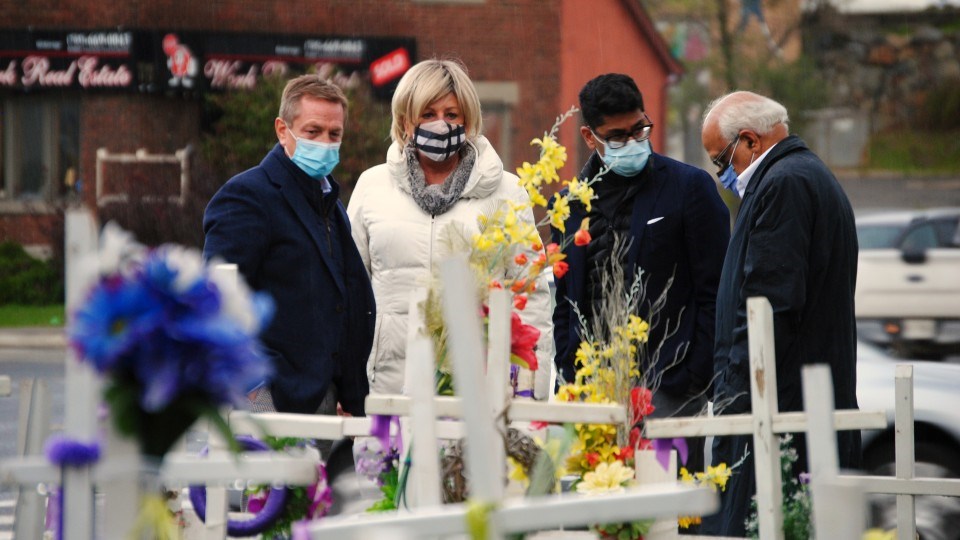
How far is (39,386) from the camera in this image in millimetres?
3789

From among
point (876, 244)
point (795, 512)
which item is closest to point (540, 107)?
point (876, 244)

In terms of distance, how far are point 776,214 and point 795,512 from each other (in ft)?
4.04

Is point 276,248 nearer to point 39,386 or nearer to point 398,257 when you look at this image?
point 398,257

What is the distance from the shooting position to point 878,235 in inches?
570

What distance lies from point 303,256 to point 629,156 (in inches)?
44.6

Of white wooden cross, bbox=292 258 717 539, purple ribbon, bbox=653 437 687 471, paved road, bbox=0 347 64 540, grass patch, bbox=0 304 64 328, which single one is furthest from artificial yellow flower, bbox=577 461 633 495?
grass patch, bbox=0 304 64 328

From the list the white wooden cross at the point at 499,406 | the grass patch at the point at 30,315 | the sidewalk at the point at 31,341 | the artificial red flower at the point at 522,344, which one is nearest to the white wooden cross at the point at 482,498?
the white wooden cross at the point at 499,406

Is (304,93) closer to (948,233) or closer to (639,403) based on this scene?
(639,403)

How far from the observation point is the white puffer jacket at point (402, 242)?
4871 mm

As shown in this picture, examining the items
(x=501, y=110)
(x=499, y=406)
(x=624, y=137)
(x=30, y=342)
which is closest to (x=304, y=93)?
(x=624, y=137)

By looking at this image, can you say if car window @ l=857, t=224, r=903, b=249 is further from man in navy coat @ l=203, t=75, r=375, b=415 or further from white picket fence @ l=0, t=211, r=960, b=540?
white picket fence @ l=0, t=211, r=960, b=540

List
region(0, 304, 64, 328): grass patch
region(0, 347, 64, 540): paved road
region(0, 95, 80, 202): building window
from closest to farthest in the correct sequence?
region(0, 347, 64, 540): paved road < region(0, 304, 64, 328): grass patch < region(0, 95, 80, 202): building window

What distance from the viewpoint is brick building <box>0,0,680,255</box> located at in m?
22.4

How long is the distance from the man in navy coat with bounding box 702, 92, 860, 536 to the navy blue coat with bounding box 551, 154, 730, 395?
24cm
